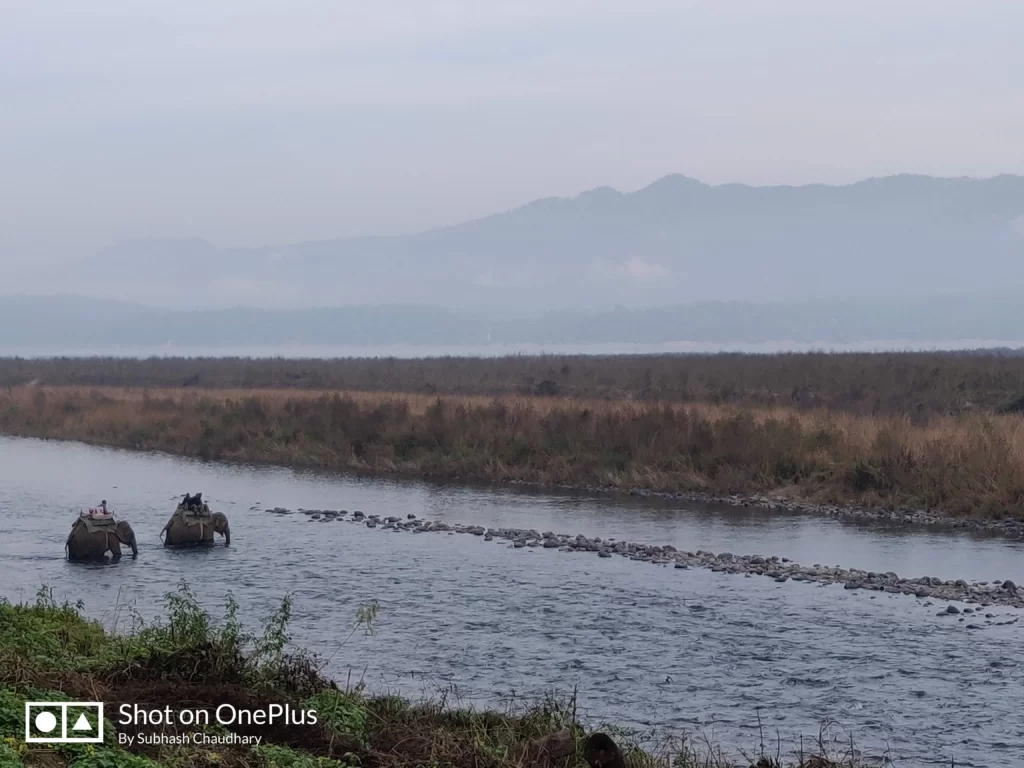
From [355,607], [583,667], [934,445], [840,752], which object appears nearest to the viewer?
[840,752]

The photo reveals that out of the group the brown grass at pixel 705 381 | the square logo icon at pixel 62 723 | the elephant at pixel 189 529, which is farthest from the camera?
the brown grass at pixel 705 381

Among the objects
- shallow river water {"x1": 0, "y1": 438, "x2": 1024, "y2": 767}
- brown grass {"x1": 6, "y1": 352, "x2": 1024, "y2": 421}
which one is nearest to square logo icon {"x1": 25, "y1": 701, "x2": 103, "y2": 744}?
shallow river water {"x1": 0, "y1": 438, "x2": 1024, "y2": 767}

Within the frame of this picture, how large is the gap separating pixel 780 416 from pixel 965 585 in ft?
57.0

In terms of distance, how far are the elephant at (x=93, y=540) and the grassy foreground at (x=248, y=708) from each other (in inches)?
330

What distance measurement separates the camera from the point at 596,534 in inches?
985

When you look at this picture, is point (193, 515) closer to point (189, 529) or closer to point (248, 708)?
point (189, 529)

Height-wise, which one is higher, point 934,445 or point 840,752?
point 934,445

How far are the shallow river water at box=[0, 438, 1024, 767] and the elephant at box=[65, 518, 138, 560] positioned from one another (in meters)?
0.47

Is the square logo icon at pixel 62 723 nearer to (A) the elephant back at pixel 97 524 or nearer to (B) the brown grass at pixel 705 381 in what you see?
(A) the elephant back at pixel 97 524

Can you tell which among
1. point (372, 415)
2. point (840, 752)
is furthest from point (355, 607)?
point (372, 415)

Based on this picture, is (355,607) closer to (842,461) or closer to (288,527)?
(288,527)

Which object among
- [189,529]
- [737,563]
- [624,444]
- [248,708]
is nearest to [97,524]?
[189,529]

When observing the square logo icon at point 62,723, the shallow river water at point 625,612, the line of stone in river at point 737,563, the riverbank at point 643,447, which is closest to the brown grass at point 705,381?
the riverbank at point 643,447

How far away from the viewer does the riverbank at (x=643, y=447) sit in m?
28.5
